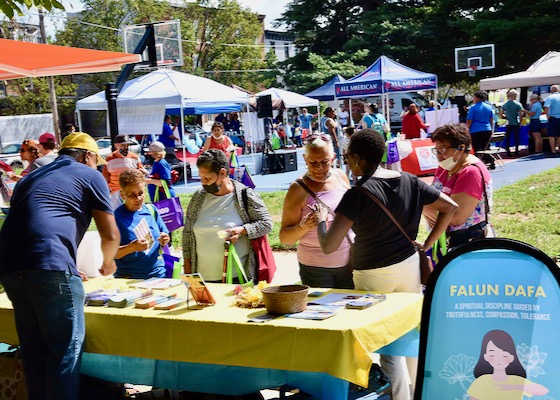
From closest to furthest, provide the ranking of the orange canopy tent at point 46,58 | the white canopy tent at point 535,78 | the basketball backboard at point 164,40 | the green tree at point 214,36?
the orange canopy tent at point 46,58, the basketball backboard at point 164,40, the white canopy tent at point 535,78, the green tree at point 214,36

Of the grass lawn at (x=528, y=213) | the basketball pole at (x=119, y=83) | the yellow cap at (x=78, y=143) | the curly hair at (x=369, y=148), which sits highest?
the basketball pole at (x=119, y=83)

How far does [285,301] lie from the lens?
3.83 metres

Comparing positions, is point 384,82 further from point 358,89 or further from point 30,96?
point 30,96

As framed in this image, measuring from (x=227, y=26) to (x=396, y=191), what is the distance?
57.6m

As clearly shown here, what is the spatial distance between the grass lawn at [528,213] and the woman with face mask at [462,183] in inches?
141

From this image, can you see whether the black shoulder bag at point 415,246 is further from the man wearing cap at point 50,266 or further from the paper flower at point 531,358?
the man wearing cap at point 50,266

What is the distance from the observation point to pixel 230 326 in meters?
3.79

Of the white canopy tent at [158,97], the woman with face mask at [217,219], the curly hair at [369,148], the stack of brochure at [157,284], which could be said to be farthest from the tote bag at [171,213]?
the white canopy tent at [158,97]

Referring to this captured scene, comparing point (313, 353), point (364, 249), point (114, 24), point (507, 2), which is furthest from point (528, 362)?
point (114, 24)

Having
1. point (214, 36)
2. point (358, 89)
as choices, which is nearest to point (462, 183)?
point (358, 89)

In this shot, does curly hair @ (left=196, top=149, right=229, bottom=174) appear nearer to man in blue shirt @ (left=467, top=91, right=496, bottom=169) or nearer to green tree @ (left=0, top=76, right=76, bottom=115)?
man in blue shirt @ (left=467, top=91, right=496, bottom=169)

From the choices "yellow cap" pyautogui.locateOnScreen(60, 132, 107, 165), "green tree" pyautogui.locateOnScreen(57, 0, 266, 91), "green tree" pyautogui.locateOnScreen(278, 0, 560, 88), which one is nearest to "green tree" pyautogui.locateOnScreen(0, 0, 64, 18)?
"yellow cap" pyautogui.locateOnScreen(60, 132, 107, 165)

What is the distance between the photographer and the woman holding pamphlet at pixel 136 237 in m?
5.32

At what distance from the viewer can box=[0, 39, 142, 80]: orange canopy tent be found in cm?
752
